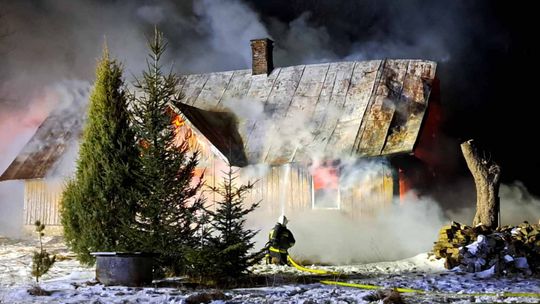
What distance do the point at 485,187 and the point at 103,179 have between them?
30.5 feet

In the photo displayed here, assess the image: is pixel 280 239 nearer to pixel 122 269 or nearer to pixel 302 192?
pixel 122 269

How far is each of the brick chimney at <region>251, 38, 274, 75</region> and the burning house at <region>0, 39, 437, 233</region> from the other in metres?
0.04

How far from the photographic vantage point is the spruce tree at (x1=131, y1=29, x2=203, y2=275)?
1140cm

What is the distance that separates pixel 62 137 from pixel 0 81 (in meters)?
11.6

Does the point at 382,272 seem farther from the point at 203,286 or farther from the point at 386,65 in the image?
the point at 386,65

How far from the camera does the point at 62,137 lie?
23.2 meters

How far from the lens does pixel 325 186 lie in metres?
19.0

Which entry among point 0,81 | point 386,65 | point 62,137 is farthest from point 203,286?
point 0,81

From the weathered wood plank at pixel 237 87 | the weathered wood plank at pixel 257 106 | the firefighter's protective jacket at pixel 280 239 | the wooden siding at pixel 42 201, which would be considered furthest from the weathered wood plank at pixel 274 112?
the wooden siding at pixel 42 201

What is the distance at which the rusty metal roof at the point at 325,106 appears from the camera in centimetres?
1841

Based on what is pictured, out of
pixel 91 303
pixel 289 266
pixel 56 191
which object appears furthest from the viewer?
pixel 56 191

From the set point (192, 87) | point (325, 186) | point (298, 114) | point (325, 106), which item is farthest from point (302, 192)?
point (192, 87)

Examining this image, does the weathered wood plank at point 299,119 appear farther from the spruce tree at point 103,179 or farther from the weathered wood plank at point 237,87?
the spruce tree at point 103,179

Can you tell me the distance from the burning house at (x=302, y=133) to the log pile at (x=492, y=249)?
4.22m
